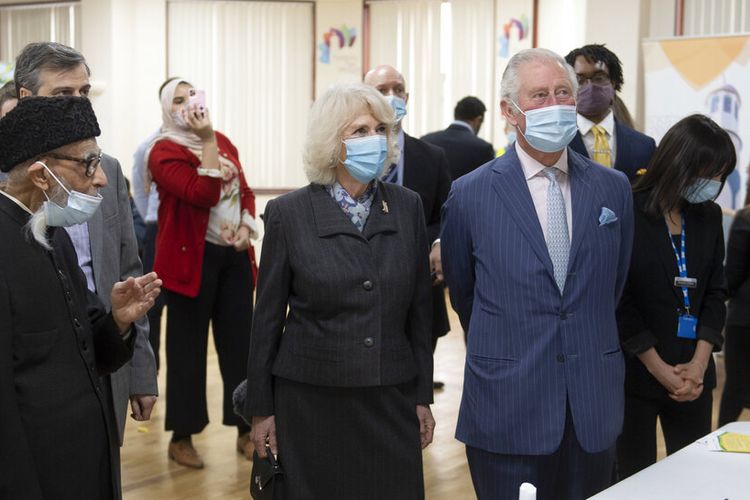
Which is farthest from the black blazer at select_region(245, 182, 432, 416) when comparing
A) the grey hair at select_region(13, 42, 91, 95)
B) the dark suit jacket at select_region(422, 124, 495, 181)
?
the dark suit jacket at select_region(422, 124, 495, 181)

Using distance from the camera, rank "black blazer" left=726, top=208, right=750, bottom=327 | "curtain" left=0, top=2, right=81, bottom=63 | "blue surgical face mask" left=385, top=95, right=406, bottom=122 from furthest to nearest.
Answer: "curtain" left=0, top=2, right=81, bottom=63 < "black blazer" left=726, top=208, right=750, bottom=327 < "blue surgical face mask" left=385, top=95, right=406, bottom=122

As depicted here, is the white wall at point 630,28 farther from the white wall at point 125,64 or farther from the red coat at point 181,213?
the white wall at point 125,64

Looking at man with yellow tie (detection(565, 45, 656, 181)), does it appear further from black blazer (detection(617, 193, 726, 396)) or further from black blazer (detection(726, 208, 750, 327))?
black blazer (detection(726, 208, 750, 327))

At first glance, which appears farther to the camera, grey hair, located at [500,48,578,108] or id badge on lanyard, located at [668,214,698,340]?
id badge on lanyard, located at [668,214,698,340]

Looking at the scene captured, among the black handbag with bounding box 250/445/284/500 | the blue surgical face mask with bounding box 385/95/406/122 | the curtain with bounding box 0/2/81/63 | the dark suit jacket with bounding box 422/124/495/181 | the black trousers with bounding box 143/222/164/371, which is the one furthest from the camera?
the curtain with bounding box 0/2/81/63

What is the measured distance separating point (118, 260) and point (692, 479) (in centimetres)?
166

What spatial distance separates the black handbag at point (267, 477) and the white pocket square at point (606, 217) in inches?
40.5

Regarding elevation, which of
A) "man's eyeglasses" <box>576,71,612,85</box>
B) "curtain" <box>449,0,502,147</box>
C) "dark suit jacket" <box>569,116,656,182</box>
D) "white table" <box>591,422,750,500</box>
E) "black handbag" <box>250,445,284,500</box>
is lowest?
"black handbag" <box>250,445,284,500</box>

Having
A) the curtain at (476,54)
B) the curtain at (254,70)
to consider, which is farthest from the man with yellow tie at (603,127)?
the curtain at (254,70)

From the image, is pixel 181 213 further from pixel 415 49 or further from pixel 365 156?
pixel 415 49

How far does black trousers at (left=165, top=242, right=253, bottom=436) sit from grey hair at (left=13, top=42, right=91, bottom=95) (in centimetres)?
173

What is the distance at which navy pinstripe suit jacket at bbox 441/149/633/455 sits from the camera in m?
2.34

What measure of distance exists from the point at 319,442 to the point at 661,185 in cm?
132

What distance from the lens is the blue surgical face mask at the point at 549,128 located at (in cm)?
243
